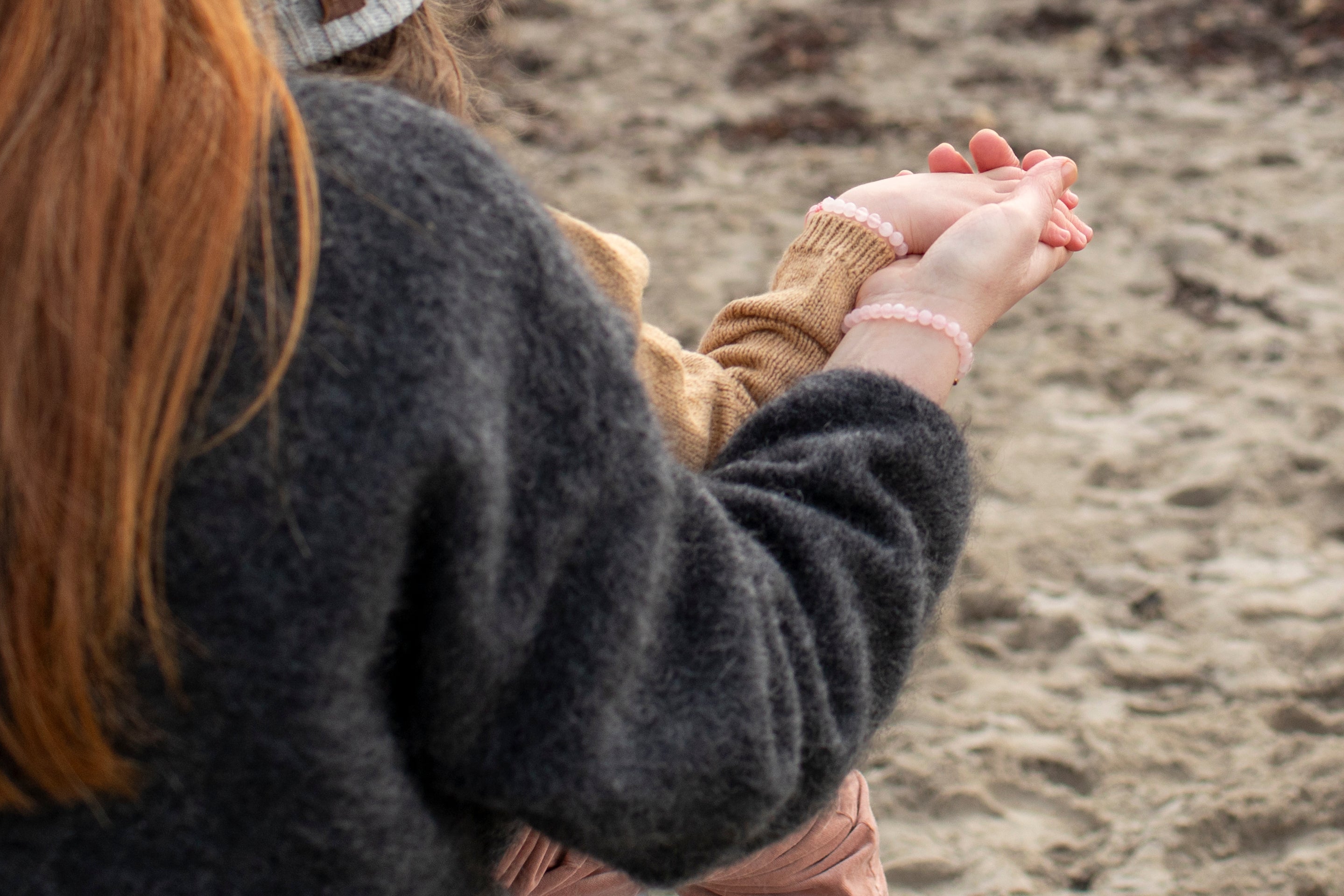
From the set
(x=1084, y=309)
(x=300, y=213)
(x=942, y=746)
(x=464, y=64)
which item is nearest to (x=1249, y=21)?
(x=1084, y=309)

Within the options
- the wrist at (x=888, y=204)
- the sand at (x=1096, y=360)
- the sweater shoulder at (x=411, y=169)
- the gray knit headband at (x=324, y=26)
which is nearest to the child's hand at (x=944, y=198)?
the wrist at (x=888, y=204)

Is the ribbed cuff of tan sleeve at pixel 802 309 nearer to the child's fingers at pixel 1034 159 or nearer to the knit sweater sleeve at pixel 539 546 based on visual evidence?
the child's fingers at pixel 1034 159

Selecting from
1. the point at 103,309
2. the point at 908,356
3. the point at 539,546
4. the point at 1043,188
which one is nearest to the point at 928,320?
the point at 908,356

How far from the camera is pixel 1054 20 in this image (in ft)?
14.5

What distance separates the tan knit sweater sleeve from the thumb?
0.13 meters

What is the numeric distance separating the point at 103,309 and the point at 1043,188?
2.97ft

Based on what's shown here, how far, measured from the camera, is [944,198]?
1.21m

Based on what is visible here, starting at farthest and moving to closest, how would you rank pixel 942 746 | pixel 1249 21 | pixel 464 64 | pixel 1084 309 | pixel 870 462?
1. pixel 1249 21
2. pixel 1084 309
3. pixel 942 746
4. pixel 464 64
5. pixel 870 462

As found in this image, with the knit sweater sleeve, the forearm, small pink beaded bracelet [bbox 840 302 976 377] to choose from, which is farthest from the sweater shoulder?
small pink beaded bracelet [bbox 840 302 976 377]

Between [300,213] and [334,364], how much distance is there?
7 cm

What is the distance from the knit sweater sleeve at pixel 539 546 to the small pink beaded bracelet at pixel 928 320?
0.94 feet

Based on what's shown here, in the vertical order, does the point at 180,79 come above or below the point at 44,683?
above

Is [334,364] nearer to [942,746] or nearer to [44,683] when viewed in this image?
[44,683]

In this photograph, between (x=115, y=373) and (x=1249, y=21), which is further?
(x=1249, y=21)
